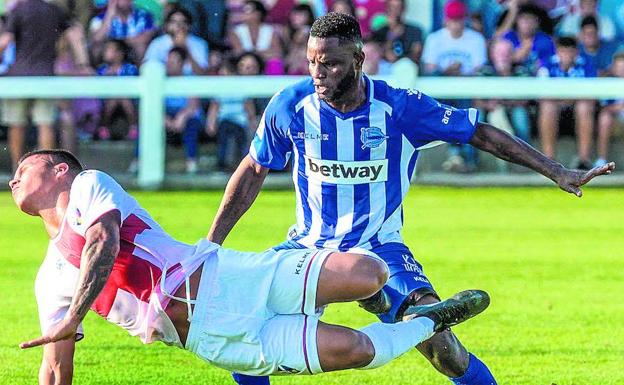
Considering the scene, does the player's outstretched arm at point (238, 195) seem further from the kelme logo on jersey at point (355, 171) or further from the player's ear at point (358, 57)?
the player's ear at point (358, 57)

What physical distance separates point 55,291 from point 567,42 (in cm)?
1188

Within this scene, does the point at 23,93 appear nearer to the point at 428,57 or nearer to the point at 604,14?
the point at 428,57

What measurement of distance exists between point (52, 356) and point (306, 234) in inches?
56.3

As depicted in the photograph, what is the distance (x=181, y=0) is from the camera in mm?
18062

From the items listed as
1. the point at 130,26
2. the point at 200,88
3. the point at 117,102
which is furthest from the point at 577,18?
the point at 117,102

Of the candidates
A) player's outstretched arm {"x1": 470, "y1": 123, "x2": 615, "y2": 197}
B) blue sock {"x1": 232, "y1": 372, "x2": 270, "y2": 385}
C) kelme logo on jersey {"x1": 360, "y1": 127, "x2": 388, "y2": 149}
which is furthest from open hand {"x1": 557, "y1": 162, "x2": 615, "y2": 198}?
blue sock {"x1": 232, "y1": 372, "x2": 270, "y2": 385}

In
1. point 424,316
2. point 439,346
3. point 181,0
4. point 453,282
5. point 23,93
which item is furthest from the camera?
point 181,0

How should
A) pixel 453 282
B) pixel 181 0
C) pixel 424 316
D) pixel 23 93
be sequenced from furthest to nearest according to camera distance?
pixel 181 0 → pixel 23 93 → pixel 453 282 → pixel 424 316

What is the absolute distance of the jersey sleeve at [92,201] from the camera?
5.87 metres

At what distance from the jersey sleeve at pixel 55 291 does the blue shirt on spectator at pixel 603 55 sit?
12.1 metres

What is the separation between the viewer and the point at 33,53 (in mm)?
16828

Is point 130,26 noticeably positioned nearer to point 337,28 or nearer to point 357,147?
point 357,147

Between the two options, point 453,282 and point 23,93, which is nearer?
point 453,282

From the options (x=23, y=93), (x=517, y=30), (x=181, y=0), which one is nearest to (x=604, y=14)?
(x=517, y=30)
